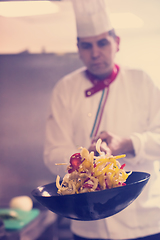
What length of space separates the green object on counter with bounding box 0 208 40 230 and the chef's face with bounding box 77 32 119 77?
966mm

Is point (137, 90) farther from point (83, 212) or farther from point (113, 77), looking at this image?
point (83, 212)

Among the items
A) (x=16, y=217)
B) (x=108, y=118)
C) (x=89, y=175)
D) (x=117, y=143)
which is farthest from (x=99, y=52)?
(x=16, y=217)

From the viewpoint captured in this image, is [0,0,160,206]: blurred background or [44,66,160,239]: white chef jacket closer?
[44,66,160,239]: white chef jacket

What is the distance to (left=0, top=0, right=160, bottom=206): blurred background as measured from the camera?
5.42ft

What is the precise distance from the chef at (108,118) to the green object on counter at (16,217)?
1.02 feet

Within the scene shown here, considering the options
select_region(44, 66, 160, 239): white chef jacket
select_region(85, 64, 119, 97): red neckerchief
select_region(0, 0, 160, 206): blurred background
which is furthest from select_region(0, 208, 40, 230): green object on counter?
select_region(85, 64, 119, 97): red neckerchief

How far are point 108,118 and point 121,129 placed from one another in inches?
3.9

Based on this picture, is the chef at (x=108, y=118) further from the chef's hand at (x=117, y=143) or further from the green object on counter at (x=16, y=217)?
the green object on counter at (x=16, y=217)

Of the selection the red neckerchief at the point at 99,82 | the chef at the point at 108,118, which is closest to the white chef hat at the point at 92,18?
the chef at the point at 108,118

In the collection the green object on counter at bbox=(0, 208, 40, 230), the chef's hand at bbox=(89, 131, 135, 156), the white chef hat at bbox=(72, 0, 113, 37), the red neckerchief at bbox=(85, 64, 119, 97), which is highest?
the white chef hat at bbox=(72, 0, 113, 37)

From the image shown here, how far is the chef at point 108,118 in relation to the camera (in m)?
1.46

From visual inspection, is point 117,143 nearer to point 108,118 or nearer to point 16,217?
point 108,118

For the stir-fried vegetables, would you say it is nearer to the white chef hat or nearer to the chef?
the chef

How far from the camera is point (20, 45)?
5.71ft
